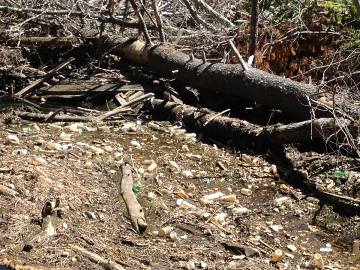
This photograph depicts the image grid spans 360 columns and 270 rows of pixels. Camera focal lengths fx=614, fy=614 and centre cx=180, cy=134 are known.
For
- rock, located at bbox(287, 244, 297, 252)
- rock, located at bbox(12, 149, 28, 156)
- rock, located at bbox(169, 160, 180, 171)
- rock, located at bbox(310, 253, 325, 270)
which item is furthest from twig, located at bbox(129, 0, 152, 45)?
rock, located at bbox(310, 253, 325, 270)

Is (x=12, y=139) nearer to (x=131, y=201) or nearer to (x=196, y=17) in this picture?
(x=131, y=201)

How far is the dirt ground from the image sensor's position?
4.27m

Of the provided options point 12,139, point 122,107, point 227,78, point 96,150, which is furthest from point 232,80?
point 12,139

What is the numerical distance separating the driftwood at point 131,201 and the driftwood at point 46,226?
22.1 inches

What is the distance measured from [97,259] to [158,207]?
0.99 meters

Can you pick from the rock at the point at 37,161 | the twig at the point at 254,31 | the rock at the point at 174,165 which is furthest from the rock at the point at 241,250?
the twig at the point at 254,31

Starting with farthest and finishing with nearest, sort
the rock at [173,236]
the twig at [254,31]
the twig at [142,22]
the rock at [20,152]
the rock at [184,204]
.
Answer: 1. the twig at [142,22]
2. the twig at [254,31]
3. the rock at [20,152]
4. the rock at [184,204]
5. the rock at [173,236]

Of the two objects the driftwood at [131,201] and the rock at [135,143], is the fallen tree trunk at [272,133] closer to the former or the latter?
the rock at [135,143]

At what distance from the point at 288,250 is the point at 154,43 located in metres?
4.40

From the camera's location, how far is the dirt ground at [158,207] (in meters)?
4.27

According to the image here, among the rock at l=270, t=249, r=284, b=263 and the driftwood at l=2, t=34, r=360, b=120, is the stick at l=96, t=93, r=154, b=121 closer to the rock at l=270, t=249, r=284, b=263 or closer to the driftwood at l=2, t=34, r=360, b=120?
the driftwood at l=2, t=34, r=360, b=120

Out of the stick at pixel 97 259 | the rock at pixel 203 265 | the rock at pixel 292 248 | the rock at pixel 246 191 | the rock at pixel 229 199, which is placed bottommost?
the rock at pixel 246 191

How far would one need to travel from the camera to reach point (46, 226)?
4.38 metres

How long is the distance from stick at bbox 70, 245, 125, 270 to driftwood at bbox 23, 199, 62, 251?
0.22 metres
